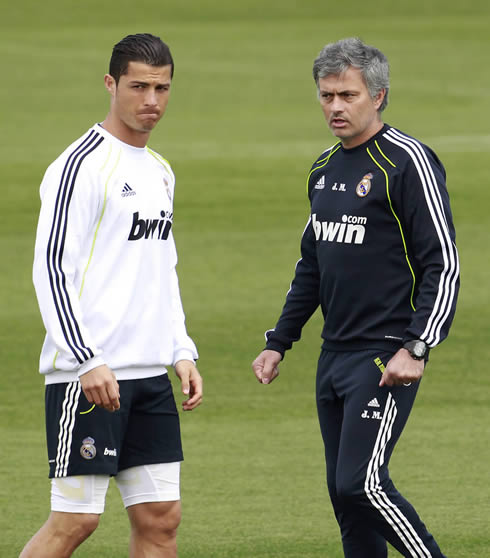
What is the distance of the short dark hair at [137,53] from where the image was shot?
5.17 metres

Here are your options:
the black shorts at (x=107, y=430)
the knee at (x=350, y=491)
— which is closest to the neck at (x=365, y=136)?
the black shorts at (x=107, y=430)

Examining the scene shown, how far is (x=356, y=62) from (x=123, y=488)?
1.92 m

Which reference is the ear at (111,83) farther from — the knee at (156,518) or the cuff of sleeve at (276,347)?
the knee at (156,518)

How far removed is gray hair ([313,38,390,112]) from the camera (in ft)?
17.7

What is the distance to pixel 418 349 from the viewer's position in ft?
16.9

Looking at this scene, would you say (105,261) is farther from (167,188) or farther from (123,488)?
(123,488)

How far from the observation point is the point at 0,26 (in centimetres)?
4859

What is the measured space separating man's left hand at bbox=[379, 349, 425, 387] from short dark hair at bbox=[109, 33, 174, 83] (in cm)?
144

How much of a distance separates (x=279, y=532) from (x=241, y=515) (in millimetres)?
360

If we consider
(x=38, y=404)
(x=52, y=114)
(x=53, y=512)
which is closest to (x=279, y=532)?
(x=53, y=512)

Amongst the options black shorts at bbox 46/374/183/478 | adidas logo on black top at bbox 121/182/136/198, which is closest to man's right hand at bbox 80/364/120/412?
black shorts at bbox 46/374/183/478

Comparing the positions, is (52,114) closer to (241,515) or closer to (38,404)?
(38,404)

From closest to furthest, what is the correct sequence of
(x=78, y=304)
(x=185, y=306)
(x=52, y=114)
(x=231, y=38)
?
(x=78, y=304) → (x=185, y=306) → (x=52, y=114) → (x=231, y=38)

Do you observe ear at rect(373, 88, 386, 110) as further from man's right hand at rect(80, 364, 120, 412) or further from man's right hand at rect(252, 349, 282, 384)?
man's right hand at rect(80, 364, 120, 412)
